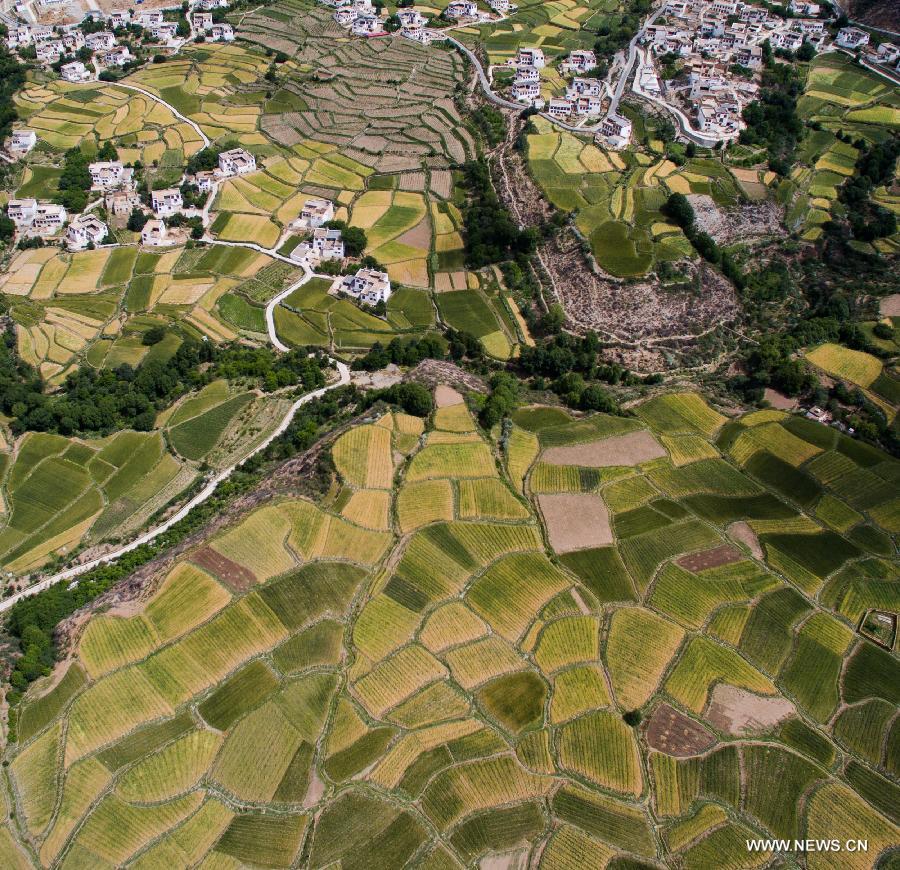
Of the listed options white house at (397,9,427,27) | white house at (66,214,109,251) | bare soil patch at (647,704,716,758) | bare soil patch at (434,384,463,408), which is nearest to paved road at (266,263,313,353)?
bare soil patch at (434,384,463,408)

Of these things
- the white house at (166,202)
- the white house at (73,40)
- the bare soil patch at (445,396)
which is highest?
the white house at (73,40)

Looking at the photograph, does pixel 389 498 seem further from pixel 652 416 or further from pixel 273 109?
pixel 273 109

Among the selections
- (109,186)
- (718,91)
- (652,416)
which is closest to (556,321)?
(652,416)

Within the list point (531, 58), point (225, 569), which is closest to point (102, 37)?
point (531, 58)

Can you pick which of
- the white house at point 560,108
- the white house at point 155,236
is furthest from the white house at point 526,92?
the white house at point 155,236

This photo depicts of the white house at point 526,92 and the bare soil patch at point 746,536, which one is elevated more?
the white house at point 526,92

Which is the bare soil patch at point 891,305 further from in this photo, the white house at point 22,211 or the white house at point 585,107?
the white house at point 22,211
